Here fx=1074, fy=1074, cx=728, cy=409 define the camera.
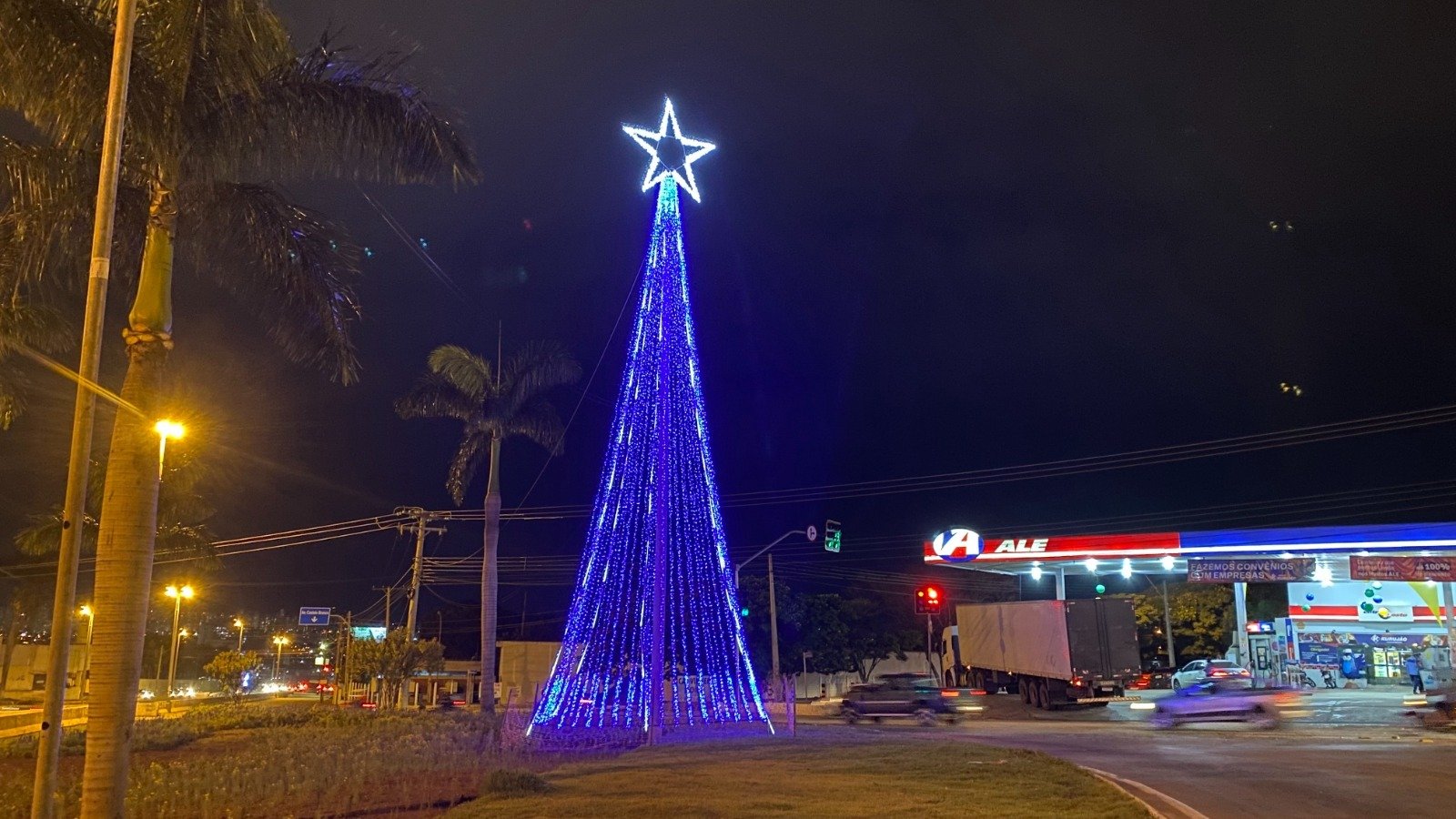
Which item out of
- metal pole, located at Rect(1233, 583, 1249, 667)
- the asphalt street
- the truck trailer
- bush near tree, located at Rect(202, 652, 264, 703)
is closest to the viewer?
the asphalt street

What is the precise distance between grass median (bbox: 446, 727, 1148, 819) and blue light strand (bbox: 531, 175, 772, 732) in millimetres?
6136

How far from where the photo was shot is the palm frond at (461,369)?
34.3 metres

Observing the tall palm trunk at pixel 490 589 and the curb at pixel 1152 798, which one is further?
the tall palm trunk at pixel 490 589

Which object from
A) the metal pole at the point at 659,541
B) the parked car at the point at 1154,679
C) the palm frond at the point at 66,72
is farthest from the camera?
the parked car at the point at 1154,679

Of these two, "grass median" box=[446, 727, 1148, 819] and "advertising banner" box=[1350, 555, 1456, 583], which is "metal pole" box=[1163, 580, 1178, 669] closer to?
"advertising banner" box=[1350, 555, 1456, 583]

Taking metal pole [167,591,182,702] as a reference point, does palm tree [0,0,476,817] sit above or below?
above

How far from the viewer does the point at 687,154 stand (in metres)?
24.5

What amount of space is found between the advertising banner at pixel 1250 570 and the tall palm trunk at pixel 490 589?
1038 inches

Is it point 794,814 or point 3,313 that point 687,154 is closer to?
point 3,313

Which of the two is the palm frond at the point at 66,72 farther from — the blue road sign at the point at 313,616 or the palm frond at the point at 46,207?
the blue road sign at the point at 313,616

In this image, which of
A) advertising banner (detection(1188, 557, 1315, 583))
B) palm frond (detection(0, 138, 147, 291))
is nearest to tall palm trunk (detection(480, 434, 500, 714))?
palm frond (detection(0, 138, 147, 291))

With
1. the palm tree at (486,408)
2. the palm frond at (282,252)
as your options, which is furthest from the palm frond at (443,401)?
the palm frond at (282,252)

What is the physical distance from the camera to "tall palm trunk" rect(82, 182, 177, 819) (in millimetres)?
11188

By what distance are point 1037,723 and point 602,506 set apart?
13.9 metres
